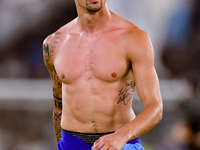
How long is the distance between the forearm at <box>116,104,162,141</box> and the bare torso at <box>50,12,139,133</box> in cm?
23

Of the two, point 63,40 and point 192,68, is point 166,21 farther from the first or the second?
point 63,40

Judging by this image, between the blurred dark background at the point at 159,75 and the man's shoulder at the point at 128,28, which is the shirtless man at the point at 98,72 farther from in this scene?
the blurred dark background at the point at 159,75

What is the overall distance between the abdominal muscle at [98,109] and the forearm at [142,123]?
236 millimetres

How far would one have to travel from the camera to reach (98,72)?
1.45 metres

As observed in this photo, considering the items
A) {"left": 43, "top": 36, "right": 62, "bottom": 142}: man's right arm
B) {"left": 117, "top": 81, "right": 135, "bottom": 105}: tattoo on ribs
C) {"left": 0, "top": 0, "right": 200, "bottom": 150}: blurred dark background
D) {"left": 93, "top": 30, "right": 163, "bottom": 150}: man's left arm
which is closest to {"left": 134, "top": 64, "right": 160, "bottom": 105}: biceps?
{"left": 93, "top": 30, "right": 163, "bottom": 150}: man's left arm

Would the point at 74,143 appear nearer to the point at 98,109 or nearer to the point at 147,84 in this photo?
the point at 98,109

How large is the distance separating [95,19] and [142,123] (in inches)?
21.9

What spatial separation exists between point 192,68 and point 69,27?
5.00 feet

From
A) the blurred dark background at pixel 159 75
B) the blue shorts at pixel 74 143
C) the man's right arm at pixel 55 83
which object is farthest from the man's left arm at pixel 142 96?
the blurred dark background at pixel 159 75

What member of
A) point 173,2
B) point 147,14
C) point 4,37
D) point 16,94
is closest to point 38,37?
point 4,37

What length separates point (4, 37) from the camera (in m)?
3.38

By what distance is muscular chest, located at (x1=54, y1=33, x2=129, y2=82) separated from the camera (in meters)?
1.42

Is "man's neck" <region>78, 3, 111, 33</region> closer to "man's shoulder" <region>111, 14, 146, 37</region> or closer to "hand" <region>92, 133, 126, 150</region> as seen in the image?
"man's shoulder" <region>111, 14, 146, 37</region>

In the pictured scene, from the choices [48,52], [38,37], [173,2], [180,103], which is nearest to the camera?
[48,52]
